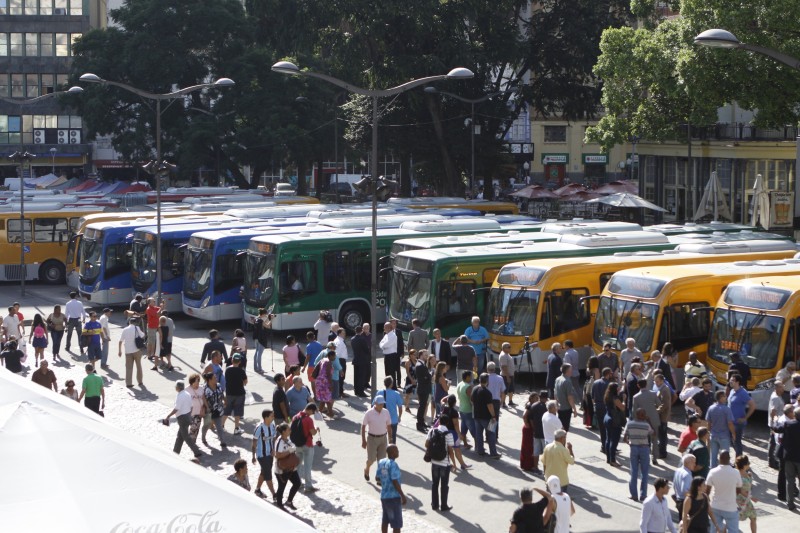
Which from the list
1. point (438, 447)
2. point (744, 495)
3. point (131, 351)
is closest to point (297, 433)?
point (438, 447)

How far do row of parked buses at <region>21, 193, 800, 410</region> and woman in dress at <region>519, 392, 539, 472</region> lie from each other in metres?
5.50

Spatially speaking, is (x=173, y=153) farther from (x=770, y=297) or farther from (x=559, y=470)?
(x=559, y=470)

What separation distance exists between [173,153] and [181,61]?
4.85 meters

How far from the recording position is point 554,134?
87.1 meters

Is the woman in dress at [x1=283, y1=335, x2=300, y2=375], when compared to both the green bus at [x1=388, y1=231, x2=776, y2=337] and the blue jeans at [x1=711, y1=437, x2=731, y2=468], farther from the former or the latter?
the blue jeans at [x1=711, y1=437, x2=731, y2=468]

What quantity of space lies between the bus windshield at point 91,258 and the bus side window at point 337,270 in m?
9.34

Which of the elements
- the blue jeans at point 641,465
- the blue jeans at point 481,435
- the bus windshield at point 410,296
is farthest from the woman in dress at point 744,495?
the bus windshield at point 410,296

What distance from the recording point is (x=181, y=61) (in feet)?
205

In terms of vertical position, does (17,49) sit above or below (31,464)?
above

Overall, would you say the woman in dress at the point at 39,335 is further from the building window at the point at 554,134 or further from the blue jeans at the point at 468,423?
the building window at the point at 554,134

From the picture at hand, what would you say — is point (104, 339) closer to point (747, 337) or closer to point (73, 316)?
point (73, 316)

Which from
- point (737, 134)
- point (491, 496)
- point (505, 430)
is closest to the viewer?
point (491, 496)

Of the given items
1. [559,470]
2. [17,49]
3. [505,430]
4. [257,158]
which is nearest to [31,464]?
[559,470]

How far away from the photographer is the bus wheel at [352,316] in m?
31.8
